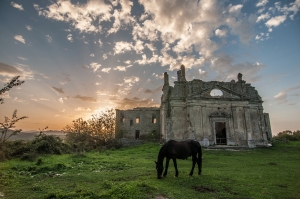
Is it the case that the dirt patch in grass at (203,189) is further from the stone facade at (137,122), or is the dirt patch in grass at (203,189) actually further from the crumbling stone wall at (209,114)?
the stone facade at (137,122)

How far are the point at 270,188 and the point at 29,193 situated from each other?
381 inches

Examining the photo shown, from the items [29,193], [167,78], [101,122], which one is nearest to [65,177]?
[29,193]

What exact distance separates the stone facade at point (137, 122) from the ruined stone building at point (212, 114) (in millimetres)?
9642

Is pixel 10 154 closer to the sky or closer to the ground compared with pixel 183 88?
closer to the ground

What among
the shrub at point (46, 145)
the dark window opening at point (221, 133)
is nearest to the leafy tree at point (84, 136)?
the shrub at point (46, 145)

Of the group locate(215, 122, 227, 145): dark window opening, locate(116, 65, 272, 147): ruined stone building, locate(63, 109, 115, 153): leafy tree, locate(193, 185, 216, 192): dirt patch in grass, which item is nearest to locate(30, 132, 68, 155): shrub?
locate(63, 109, 115, 153): leafy tree

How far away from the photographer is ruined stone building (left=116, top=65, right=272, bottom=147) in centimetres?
2508

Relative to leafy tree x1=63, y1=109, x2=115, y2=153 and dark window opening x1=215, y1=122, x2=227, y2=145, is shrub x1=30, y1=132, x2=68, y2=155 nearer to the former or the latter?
leafy tree x1=63, y1=109, x2=115, y2=153

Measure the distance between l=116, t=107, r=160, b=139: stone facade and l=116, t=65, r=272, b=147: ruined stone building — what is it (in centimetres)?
964

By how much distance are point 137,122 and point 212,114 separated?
16.9 meters

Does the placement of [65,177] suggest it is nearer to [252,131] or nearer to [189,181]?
[189,181]

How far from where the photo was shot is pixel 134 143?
1144 inches

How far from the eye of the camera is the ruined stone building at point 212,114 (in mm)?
25078

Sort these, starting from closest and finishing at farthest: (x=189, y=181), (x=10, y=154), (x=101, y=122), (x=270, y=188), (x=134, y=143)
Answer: (x=270, y=188), (x=189, y=181), (x=10, y=154), (x=134, y=143), (x=101, y=122)
